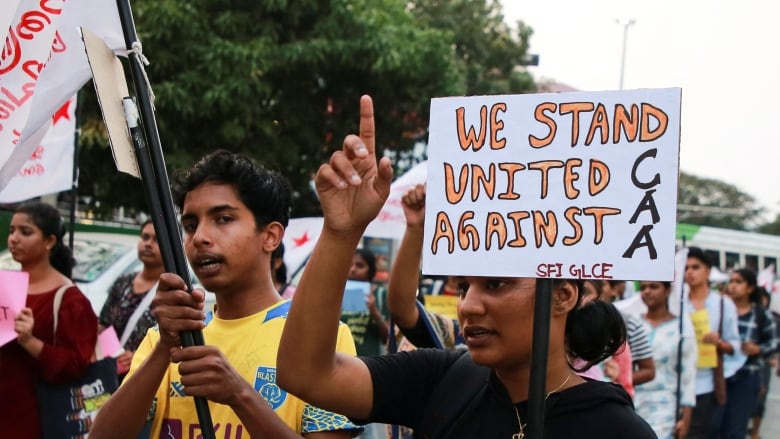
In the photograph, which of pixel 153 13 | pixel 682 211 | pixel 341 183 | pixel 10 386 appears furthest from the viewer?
pixel 682 211

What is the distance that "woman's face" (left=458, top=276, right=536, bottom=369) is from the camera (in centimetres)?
236

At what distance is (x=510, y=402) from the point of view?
7.78ft

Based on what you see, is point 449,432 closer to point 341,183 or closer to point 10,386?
point 341,183

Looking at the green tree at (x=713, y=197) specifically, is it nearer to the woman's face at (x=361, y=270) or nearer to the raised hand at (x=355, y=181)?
the woman's face at (x=361, y=270)

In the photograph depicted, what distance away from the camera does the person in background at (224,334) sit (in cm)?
240

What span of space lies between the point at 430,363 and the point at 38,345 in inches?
91.7

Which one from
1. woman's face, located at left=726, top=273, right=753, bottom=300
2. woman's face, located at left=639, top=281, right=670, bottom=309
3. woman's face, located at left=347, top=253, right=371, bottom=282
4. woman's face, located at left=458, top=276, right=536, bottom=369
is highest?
woman's face, located at left=726, top=273, right=753, bottom=300

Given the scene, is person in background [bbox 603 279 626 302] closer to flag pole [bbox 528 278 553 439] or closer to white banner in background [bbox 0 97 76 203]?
flag pole [bbox 528 278 553 439]

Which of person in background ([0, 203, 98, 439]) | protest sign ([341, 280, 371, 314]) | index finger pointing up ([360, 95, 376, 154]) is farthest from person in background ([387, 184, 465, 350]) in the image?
protest sign ([341, 280, 371, 314])

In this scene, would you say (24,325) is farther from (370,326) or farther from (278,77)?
(278,77)

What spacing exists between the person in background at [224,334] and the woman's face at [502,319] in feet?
1.20

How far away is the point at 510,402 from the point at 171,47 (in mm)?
12399

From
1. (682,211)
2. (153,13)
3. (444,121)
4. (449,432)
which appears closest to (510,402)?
(449,432)

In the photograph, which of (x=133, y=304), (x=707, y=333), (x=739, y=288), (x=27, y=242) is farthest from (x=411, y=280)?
(x=739, y=288)
